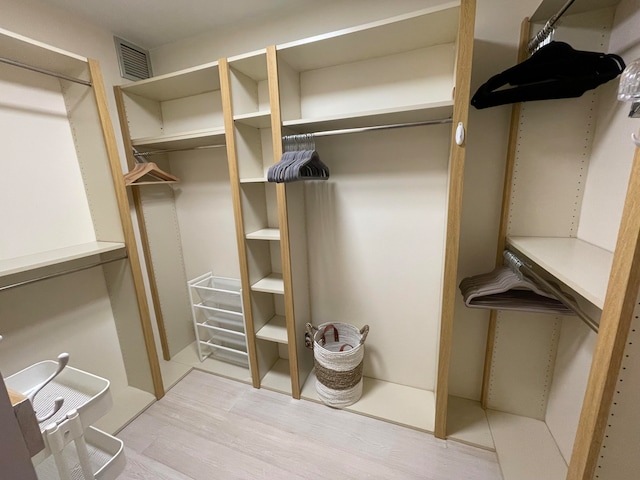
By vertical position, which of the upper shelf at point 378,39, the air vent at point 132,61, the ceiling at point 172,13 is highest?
the ceiling at point 172,13

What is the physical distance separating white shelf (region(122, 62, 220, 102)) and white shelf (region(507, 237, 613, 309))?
1.99 meters

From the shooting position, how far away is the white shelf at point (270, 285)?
5.97 ft

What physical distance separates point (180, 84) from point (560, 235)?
2.56 m

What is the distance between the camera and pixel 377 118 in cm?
145

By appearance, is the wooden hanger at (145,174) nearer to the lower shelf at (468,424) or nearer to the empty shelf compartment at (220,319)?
the empty shelf compartment at (220,319)

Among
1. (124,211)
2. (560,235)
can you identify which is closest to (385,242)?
(560,235)

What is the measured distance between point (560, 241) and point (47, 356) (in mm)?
3031

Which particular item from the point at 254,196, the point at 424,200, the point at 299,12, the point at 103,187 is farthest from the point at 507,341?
the point at 103,187

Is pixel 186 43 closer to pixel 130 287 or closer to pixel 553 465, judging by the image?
pixel 130 287

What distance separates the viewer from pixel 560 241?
1321 mm

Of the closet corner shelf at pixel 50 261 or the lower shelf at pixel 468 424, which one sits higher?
the closet corner shelf at pixel 50 261

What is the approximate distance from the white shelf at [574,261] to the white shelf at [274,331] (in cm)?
153

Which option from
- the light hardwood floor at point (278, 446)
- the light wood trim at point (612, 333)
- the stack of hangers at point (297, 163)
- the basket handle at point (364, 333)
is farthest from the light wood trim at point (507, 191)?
the stack of hangers at point (297, 163)

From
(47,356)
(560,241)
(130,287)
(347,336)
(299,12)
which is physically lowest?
(347,336)
